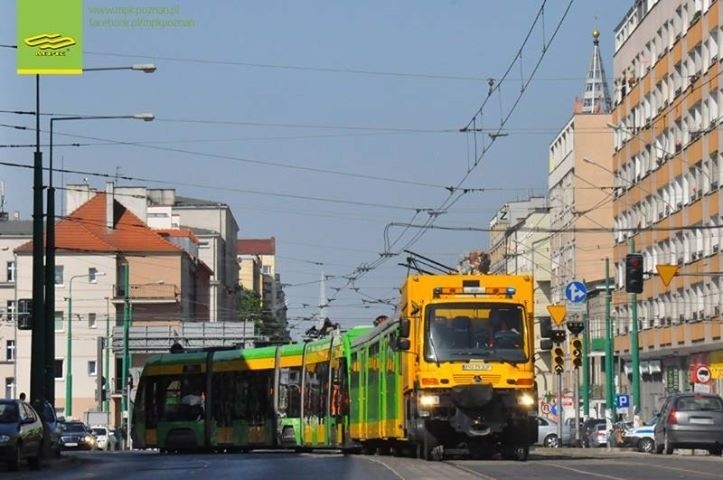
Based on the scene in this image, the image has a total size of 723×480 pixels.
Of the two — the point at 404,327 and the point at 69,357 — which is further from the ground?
the point at 69,357

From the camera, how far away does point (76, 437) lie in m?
61.6

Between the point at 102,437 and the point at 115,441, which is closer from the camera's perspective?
the point at 102,437

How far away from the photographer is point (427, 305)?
30.5 m

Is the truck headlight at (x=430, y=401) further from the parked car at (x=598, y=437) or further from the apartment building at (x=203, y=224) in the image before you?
the apartment building at (x=203, y=224)

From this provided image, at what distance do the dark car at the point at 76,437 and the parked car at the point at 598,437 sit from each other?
1856 cm

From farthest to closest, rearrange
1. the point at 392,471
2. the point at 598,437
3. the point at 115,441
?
the point at 115,441
the point at 598,437
the point at 392,471

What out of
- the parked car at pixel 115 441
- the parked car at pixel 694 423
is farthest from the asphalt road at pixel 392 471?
the parked car at pixel 115 441

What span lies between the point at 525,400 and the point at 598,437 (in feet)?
111

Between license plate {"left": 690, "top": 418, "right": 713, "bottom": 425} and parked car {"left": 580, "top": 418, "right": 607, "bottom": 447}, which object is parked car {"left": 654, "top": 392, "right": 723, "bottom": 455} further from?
parked car {"left": 580, "top": 418, "right": 607, "bottom": 447}

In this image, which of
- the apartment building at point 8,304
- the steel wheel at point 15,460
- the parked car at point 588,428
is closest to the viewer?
the steel wheel at point 15,460

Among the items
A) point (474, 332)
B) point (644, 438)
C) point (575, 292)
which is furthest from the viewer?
point (575, 292)

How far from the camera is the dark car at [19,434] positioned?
30781 mm

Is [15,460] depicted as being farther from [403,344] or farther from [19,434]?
[403,344]

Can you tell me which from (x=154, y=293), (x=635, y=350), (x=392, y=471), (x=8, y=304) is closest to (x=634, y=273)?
(x=392, y=471)
